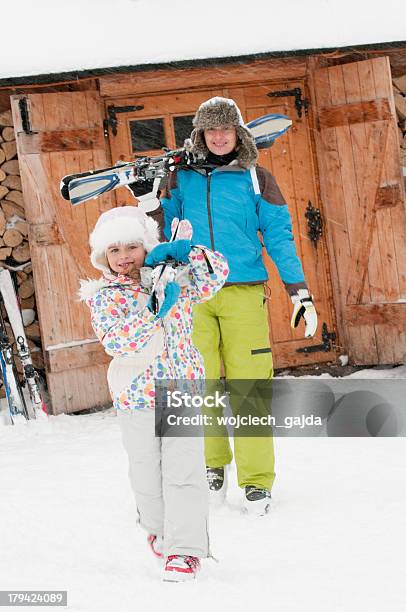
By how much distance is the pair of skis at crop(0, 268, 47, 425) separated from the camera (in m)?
5.79

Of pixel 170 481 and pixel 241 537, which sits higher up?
pixel 170 481

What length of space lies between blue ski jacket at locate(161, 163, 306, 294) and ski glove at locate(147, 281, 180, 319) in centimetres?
93

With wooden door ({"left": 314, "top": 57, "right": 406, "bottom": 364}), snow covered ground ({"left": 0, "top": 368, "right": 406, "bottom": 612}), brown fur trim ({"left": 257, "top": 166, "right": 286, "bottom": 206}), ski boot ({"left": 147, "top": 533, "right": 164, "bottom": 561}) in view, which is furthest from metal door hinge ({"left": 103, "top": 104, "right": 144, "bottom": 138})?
ski boot ({"left": 147, "top": 533, "right": 164, "bottom": 561})

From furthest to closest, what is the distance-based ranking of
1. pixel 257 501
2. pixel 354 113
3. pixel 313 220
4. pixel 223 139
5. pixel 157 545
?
1. pixel 313 220
2. pixel 354 113
3. pixel 223 139
4. pixel 257 501
5. pixel 157 545

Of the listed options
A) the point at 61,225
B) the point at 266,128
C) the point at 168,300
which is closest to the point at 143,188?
the point at 266,128

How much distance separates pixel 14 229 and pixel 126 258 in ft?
11.9

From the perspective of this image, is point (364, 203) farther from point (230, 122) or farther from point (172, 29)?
point (230, 122)

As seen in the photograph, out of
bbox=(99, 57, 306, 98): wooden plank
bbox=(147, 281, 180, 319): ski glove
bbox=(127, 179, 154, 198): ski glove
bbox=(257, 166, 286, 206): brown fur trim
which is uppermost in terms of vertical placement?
bbox=(99, 57, 306, 98): wooden plank

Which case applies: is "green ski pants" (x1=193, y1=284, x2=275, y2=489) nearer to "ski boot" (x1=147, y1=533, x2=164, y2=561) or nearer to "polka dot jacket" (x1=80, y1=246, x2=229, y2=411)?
"polka dot jacket" (x1=80, y1=246, x2=229, y2=411)

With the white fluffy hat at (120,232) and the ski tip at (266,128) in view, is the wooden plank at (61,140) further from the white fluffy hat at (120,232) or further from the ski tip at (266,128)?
the white fluffy hat at (120,232)

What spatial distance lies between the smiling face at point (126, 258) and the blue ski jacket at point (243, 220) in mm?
780

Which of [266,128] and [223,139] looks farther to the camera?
[266,128]

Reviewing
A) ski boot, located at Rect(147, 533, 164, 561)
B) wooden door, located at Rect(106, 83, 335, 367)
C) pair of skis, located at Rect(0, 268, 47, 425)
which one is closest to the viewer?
ski boot, located at Rect(147, 533, 164, 561)

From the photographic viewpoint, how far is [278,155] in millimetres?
6383
